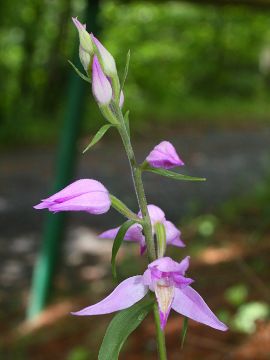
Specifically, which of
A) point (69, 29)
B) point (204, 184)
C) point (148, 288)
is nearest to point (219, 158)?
point (204, 184)

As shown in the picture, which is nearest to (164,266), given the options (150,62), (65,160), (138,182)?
(138,182)

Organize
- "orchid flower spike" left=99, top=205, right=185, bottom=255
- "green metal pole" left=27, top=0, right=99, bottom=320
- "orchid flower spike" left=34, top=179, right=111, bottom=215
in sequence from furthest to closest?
"green metal pole" left=27, top=0, right=99, bottom=320 < "orchid flower spike" left=99, top=205, right=185, bottom=255 < "orchid flower spike" left=34, top=179, right=111, bottom=215

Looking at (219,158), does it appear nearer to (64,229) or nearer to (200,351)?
(64,229)

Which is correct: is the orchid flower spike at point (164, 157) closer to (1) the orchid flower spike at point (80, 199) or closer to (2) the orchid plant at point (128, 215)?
(2) the orchid plant at point (128, 215)

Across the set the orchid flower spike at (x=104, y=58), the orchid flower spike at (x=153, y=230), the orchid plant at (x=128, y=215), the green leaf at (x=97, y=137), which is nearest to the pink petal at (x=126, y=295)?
the orchid plant at (x=128, y=215)

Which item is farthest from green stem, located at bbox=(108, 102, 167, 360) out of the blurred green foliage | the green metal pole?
the blurred green foliage

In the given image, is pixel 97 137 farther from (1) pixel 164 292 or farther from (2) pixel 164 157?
(1) pixel 164 292

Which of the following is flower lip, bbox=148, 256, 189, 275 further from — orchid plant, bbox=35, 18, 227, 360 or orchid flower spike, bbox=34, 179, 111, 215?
orchid flower spike, bbox=34, 179, 111, 215
